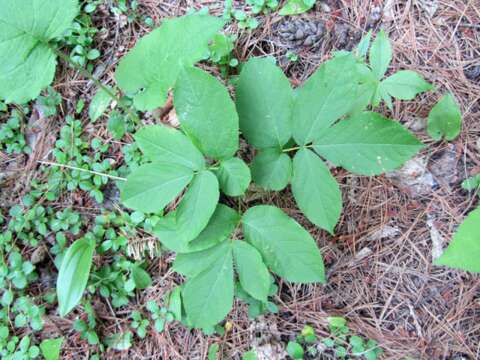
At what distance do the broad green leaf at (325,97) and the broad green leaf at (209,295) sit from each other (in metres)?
0.51

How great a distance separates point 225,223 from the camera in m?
1.41

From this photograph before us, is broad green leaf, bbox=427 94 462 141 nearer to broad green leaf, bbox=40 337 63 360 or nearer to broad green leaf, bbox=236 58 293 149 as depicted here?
broad green leaf, bbox=236 58 293 149

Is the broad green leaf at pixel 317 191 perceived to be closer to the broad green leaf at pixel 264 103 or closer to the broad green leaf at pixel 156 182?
the broad green leaf at pixel 264 103

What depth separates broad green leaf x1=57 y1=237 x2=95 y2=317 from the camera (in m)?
1.56

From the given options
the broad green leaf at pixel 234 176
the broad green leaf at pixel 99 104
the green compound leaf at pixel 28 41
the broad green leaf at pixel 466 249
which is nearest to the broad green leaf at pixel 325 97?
the broad green leaf at pixel 234 176

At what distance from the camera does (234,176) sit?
1.33m

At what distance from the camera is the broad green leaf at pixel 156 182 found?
130cm

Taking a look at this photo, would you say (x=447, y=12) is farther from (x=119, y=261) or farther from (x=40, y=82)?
(x=119, y=261)

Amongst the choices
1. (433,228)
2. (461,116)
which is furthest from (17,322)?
(461,116)

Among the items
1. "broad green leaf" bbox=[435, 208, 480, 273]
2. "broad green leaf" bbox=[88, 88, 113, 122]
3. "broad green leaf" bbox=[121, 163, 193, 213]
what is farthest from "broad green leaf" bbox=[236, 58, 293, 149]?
"broad green leaf" bbox=[88, 88, 113, 122]

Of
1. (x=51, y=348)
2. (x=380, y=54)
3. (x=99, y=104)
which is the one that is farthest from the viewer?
(x=99, y=104)

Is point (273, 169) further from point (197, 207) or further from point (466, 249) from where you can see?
point (466, 249)

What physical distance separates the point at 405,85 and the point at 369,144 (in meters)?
0.44

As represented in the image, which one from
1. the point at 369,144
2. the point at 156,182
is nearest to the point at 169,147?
the point at 156,182
